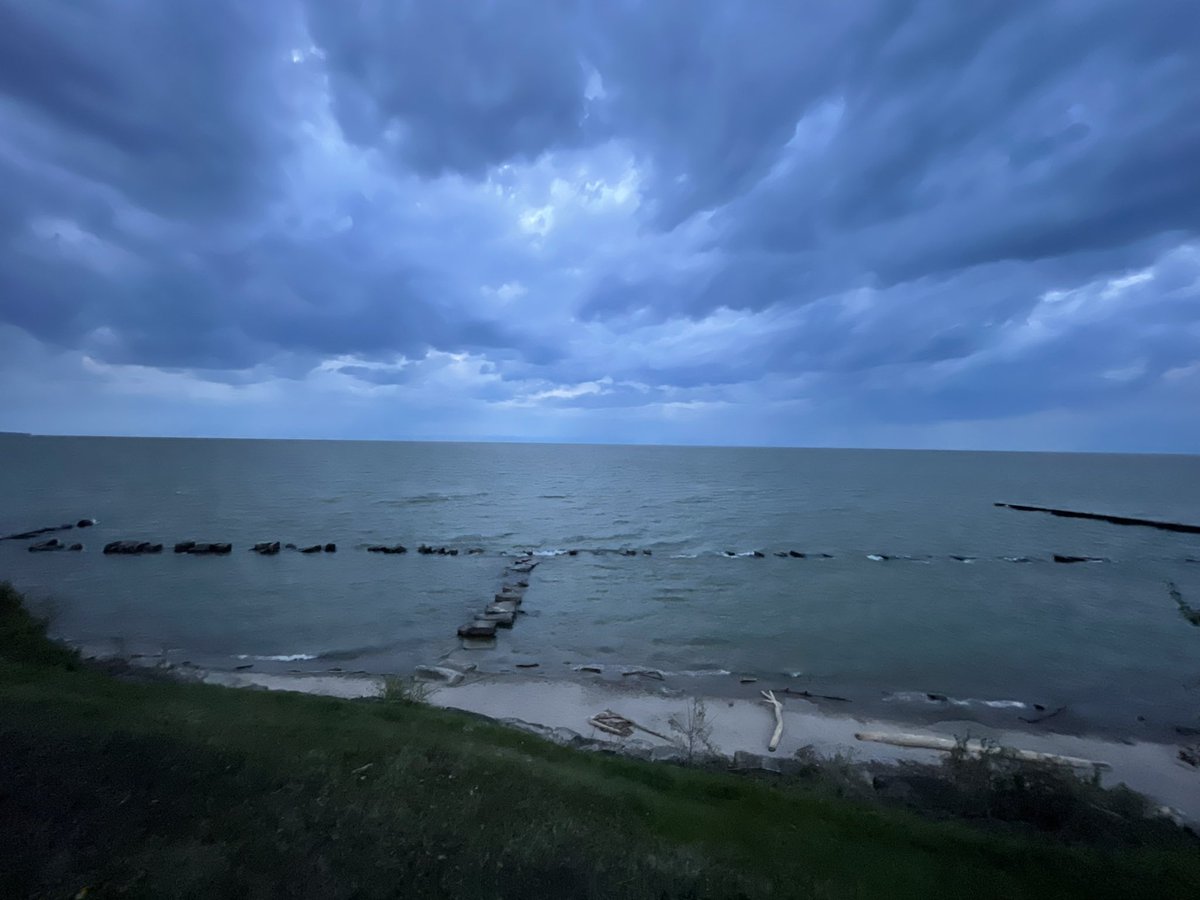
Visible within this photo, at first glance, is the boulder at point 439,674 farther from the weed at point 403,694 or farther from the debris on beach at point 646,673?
the debris on beach at point 646,673

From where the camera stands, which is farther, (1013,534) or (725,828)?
(1013,534)

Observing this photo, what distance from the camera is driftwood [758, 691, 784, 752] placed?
50.4 ft

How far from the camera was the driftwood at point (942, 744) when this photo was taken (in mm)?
14711

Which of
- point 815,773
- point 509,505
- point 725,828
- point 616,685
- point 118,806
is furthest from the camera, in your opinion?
point 509,505

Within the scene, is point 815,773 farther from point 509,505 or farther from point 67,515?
point 67,515

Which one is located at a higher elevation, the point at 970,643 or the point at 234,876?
the point at 234,876

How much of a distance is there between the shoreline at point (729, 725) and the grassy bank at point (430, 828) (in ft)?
11.6

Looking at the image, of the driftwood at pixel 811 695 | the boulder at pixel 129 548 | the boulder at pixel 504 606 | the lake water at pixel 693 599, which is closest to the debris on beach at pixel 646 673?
the lake water at pixel 693 599

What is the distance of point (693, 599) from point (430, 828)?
24.3 metres

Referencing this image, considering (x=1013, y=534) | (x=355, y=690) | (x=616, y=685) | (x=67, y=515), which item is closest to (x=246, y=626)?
(x=355, y=690)

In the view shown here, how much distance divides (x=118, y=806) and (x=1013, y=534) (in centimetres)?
6703

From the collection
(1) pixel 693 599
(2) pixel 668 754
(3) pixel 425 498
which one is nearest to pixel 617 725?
(2) pixel 668 754

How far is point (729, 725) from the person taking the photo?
16.6 meters

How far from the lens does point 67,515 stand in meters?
53.9
